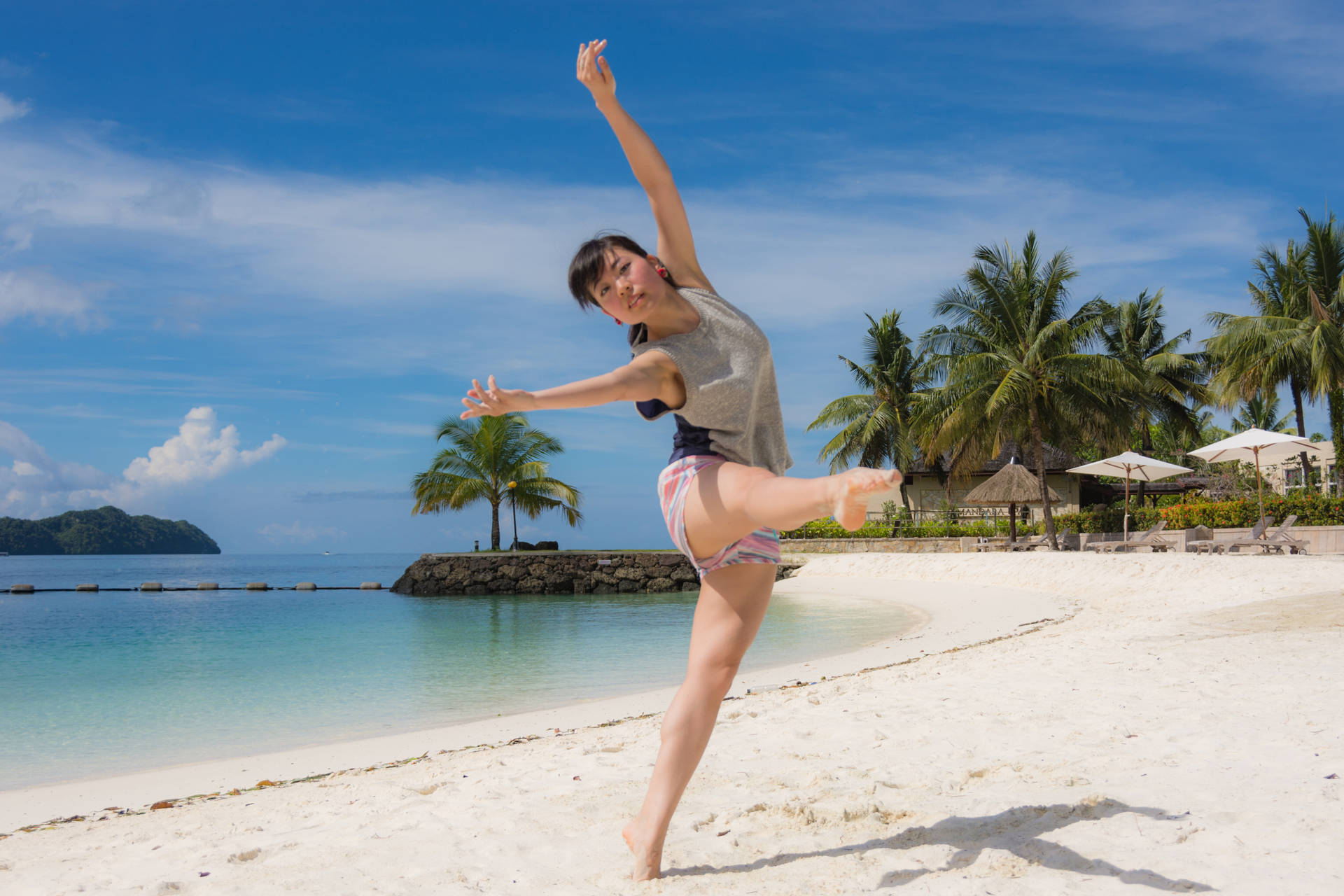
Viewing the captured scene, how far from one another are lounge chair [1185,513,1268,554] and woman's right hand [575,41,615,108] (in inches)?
687

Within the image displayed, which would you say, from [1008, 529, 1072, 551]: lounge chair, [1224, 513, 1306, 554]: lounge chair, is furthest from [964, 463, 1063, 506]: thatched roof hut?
[1224, 513, 1306, 554]: lounge chair

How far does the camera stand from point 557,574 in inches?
1082

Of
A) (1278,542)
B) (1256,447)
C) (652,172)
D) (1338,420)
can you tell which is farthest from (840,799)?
(1338,420)

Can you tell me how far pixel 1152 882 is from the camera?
1.99 metres

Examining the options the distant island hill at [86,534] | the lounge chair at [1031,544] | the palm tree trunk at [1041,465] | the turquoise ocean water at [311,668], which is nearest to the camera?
the turquoise ocean water at [311,668]

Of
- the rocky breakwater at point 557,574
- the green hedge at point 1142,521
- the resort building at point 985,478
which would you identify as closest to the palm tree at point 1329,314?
the green hedge at point 1142,521

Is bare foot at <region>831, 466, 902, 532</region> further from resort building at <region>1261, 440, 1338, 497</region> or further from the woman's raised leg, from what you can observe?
resort building at <region>1261, 440, 1338, 497</region>

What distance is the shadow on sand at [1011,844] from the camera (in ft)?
6.85

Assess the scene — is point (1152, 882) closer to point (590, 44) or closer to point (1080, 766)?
point (1080, 766)

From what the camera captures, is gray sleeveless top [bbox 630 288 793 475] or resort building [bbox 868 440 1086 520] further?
resort building [bbox 868 440 1086 520]

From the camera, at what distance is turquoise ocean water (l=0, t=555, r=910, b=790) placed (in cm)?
686

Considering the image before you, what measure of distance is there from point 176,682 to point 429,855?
29.9ft

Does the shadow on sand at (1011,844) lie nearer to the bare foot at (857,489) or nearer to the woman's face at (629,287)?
the bare foot at (857,489)

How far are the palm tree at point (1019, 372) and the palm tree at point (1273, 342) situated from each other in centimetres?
430
